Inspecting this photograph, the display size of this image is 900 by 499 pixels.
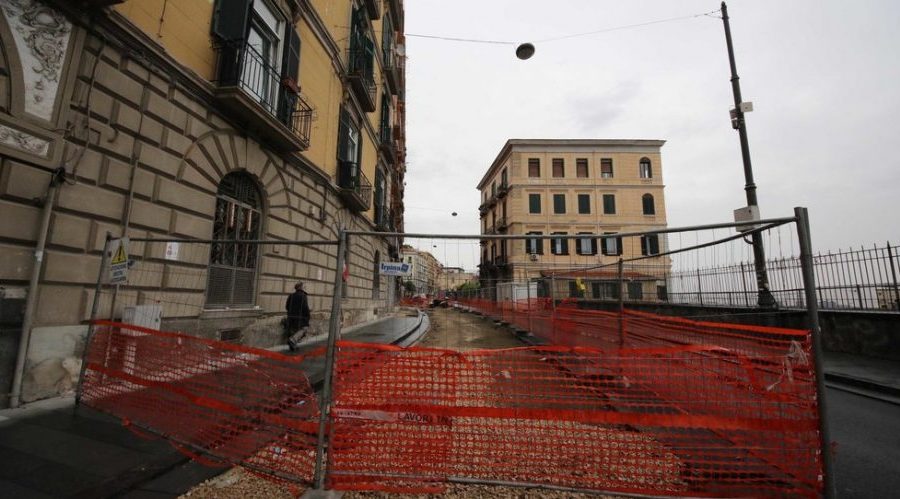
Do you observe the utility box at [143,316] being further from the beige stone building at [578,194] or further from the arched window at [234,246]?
the beige stone building at [578,194]

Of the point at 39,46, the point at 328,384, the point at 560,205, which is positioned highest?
the point at 560,205

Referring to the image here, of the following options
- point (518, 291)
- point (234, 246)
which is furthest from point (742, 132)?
point (234, 246)

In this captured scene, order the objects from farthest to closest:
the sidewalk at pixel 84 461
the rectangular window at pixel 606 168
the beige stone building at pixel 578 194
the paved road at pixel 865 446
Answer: the rectangular window at pixel 606 168, the beige stone building at pixel 578 194, the paved road at pixel 865 446, the sidewalk at pixel 84 461

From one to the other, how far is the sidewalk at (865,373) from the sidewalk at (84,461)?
24.1ft

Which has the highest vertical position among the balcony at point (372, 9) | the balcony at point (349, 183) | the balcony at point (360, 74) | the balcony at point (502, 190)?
the balcony at point (372, 9)

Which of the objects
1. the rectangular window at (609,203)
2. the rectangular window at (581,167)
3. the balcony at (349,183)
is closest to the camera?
the balcony at (349,183)

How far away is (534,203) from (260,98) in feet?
100

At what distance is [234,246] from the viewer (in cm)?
776

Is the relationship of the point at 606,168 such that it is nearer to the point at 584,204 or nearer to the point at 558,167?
the point at 584,204

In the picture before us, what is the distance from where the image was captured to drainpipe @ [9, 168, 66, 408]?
4.02 metres

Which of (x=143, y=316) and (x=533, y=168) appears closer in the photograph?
(x=143, y=316)

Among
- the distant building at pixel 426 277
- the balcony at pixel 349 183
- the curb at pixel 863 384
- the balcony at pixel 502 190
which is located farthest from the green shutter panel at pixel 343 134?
the balcony at pixel 502 190

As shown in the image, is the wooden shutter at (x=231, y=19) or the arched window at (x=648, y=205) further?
the arched window at (x=648, y=205)

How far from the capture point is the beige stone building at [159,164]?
420cm
